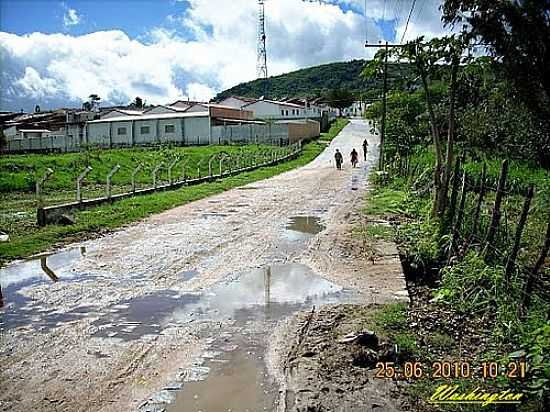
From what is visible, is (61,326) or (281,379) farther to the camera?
(61,326)

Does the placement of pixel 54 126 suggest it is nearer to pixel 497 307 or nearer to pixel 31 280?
pixel 31 280

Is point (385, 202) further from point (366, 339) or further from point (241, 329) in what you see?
point (366, 339)

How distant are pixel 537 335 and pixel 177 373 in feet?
10.8

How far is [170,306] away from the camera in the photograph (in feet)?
24.7

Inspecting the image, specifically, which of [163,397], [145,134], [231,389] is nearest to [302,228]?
[231,389]

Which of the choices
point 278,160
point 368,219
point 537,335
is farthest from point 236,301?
point 278,160

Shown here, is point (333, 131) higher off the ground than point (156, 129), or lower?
lower

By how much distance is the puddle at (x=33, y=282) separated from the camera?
6.99m

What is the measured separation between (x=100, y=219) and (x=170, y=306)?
25.2 ft

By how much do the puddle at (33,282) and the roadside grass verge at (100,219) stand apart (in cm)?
69

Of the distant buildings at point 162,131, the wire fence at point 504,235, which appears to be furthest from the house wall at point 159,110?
the wire fence at point 504,235

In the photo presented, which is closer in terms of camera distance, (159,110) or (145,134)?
(145,134)

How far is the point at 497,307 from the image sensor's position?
6.65 metres
